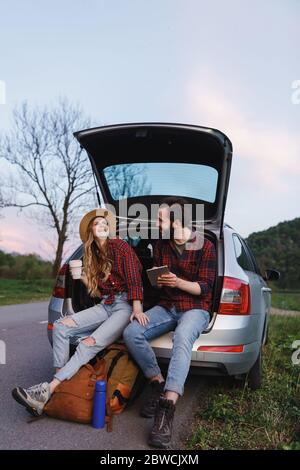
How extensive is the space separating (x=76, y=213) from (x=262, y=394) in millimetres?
23494

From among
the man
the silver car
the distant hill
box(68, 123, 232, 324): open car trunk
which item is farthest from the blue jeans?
the distant hill

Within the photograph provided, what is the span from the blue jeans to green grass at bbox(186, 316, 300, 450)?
1.35 feet

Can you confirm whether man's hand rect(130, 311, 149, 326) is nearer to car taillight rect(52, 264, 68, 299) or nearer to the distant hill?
car taillight rect(52, 264, 68, 299)

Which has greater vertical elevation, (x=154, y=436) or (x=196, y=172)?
(x=196, y=172)

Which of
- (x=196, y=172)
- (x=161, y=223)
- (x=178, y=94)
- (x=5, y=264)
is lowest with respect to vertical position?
(x=5, y=264)

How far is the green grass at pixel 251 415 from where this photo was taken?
9.64 ft

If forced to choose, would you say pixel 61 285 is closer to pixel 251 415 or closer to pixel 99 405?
pixel 99 405

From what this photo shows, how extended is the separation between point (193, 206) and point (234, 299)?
51.6 inches

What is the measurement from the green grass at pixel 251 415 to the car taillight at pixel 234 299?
74cm

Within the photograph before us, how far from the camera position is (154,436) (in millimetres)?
2953

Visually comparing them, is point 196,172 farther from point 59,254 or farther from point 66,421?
point 59,254

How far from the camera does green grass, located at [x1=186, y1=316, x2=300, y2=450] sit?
2.94m
